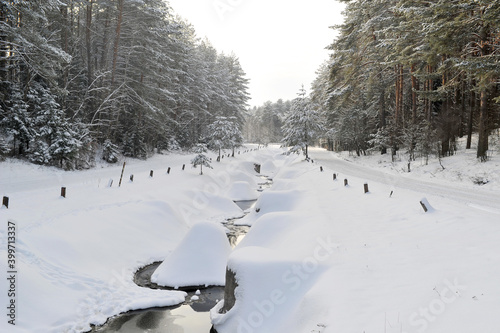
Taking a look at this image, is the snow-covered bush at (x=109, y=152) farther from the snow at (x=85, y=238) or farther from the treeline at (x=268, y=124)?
the treeline at (x=268, y=124)

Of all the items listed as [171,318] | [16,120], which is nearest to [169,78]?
[16,120]

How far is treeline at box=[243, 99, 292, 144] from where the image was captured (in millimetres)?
105250

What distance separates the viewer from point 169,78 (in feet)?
107

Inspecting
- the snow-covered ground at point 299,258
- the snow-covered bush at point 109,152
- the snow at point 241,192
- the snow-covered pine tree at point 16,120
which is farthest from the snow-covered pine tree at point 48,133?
the snow at point 241,192

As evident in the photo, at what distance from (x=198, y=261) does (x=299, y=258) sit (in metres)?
4.66

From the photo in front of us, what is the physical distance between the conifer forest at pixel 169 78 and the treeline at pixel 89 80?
0.11 m

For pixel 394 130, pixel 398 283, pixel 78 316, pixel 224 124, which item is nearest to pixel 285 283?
pixel 398 283

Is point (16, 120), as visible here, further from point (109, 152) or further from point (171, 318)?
point (171, 318)

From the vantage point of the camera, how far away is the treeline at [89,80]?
1698 cm

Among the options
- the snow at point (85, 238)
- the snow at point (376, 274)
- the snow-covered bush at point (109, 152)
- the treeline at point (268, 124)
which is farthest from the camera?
the treeline at point (268, 124)

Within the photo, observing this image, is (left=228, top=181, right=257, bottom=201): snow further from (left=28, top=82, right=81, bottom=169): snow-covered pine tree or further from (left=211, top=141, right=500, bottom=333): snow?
(left=211, top=141, right=500, bottom=333): snow

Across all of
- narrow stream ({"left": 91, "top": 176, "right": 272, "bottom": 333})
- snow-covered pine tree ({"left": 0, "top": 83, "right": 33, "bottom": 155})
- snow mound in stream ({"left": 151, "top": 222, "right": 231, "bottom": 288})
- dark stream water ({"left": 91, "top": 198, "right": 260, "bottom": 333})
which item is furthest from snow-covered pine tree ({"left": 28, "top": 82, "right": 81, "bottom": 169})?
dark stream water ({"left": 91, "top": 198, "right": 260, "bottom": 333})

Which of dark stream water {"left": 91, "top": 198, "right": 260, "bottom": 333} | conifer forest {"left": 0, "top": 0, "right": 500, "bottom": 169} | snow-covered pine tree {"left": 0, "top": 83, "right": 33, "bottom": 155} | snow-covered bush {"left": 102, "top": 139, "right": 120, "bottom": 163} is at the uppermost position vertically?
conifer forest {"left": 0, "top": 0, "right": 500, "bottom": 169}

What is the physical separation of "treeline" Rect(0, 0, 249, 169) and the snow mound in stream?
1283 centimetres
